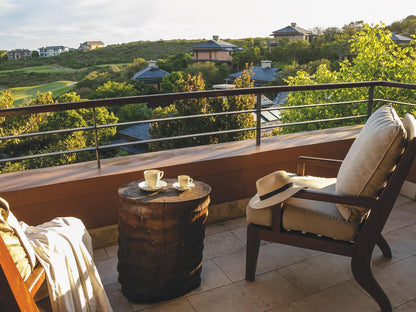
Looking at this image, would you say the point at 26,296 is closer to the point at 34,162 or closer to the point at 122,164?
the point at 122,164

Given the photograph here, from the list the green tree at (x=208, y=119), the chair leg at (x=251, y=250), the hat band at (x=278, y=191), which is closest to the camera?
the hat band at (x=278, y=191)

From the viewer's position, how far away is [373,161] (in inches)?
77.2

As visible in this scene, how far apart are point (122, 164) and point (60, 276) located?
4.53ft

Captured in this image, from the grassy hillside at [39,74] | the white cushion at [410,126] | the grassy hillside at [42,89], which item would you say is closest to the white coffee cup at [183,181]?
the white cushion at [410,126]

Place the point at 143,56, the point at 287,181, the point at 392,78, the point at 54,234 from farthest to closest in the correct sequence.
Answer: the point at 143,56 → the point at 392,78 → the point at 287,181 → the point at 54,234

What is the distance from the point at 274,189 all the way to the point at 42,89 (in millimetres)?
39395

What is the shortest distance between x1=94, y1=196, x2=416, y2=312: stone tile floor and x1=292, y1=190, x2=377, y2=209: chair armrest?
2.13ft

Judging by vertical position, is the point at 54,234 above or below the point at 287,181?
below

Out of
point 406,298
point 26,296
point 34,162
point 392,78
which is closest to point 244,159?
point 406,298

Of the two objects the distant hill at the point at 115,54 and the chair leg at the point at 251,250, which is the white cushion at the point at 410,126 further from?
the distant hill at the point at 115,54

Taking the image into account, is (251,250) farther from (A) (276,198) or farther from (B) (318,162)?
(B) (318,162)

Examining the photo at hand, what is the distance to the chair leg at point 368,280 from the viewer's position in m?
2.06

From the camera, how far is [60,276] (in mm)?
1705

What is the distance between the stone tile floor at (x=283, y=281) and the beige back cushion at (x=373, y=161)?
544 mm
